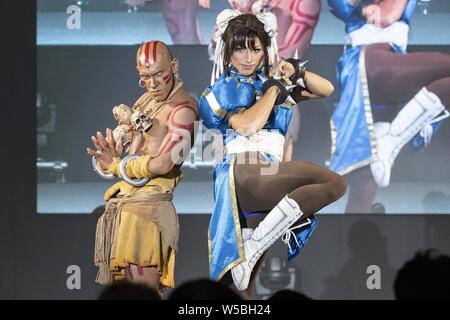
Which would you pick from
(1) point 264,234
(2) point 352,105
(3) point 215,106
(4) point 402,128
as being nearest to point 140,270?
(1) point 264,234

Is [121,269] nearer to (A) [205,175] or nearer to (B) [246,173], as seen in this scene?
(B) [246,173]

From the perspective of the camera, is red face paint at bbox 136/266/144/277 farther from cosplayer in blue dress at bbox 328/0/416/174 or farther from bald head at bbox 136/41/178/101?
cosplayer in blue dress at bbox 328/0/416/174

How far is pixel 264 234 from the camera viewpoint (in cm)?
319

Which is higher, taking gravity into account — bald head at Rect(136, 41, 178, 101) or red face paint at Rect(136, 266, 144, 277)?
bald head at Rect(136, 41, 178, 101)

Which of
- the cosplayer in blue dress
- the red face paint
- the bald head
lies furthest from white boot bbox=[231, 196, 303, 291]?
the cosplayer in blue dress

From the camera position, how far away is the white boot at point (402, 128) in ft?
14.8

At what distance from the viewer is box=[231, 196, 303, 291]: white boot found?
3162mm

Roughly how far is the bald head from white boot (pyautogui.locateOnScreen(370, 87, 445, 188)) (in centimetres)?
147

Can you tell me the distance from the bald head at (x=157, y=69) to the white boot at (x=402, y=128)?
1475 mm

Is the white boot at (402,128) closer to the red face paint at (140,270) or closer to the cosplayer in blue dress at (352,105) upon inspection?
the cosplayer in blue dress at (352,105)

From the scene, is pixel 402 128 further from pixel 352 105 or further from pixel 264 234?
pixel 264 234

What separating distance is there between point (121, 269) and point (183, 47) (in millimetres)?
1527

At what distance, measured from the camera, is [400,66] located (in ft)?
15.0

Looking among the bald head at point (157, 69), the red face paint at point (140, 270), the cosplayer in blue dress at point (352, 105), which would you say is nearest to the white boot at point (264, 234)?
the red face paint at point (140, 270)
